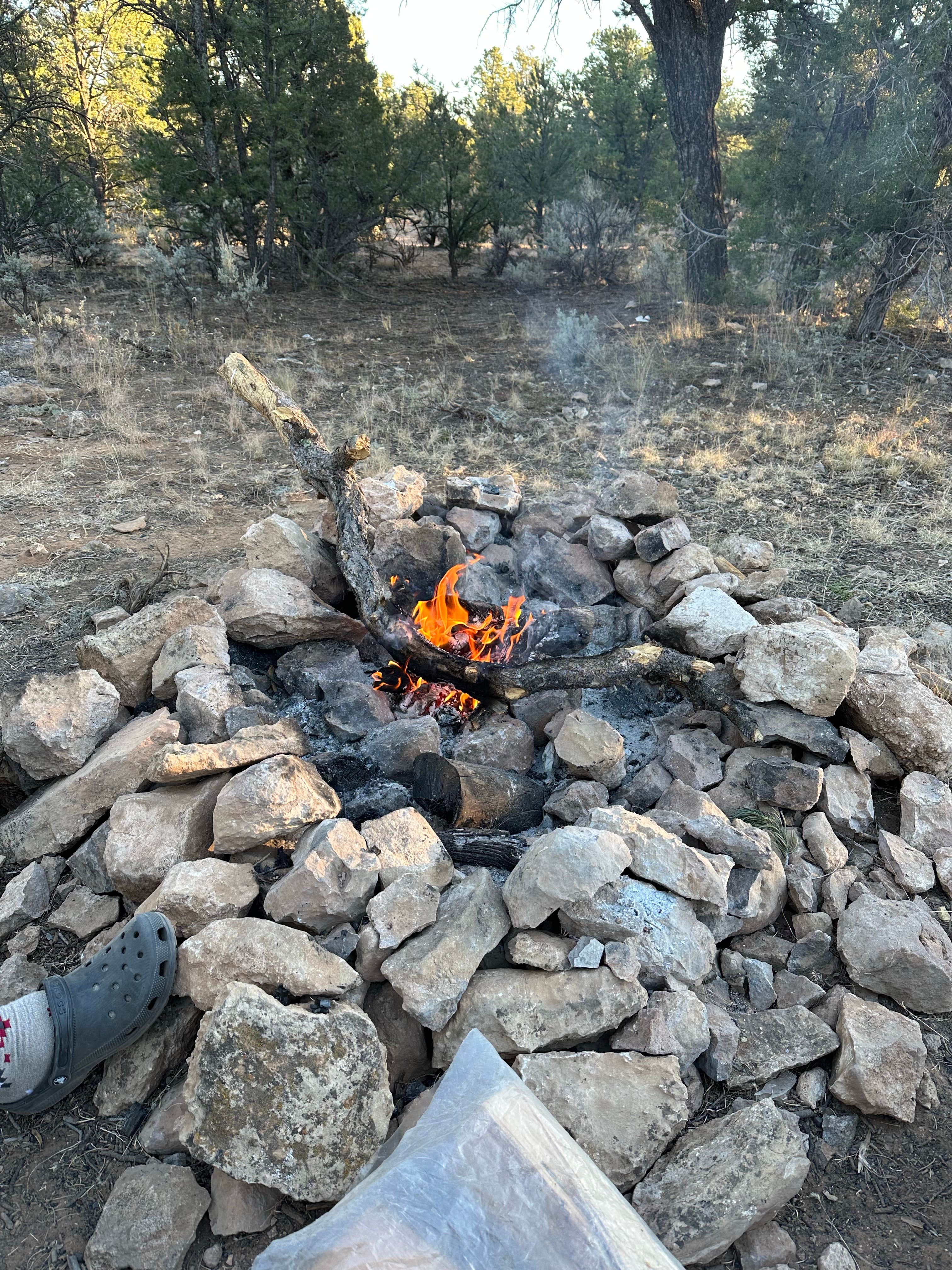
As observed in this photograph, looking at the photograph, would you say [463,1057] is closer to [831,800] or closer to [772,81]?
[831,800]

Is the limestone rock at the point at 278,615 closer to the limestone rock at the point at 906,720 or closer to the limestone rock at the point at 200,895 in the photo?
the limestone rock at the point at 200,895

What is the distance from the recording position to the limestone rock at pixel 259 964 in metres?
1.99

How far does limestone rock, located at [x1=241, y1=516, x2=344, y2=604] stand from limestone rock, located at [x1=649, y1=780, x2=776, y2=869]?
1.81m

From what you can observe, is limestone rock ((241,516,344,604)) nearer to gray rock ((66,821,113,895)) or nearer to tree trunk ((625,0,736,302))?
gray rock ((66,821,113,895))

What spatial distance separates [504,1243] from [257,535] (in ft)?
9.54

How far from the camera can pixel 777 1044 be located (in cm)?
209

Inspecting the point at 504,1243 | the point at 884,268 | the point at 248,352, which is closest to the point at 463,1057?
the point at 504,1243

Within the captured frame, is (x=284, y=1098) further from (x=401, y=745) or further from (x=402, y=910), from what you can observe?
(x=401, y=745)

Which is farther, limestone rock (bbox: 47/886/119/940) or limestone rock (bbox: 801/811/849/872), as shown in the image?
limestone rock (bbox: 801/811/849/872)

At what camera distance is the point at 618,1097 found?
1905 millimetres

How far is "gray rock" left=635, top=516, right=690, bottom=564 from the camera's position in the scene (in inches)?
144

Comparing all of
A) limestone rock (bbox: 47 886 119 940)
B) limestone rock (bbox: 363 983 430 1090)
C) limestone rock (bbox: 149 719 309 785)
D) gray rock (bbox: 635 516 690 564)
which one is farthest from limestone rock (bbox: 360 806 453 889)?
gray rock (bbox: 635 516 690 564)

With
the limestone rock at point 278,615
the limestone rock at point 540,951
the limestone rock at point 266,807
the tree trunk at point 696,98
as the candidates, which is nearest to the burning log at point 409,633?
the limestone rock at point 278,615

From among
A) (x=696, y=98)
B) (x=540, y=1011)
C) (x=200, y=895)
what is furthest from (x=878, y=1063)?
(x=696, y=98)
